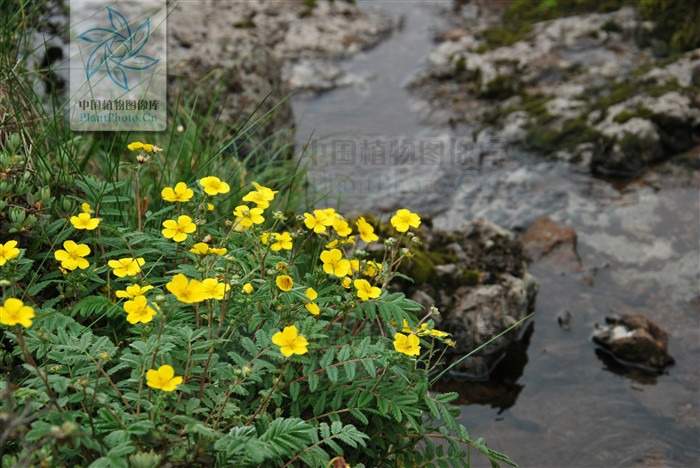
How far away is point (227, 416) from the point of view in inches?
72.4

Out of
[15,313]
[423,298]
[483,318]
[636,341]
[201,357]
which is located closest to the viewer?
[15,313]

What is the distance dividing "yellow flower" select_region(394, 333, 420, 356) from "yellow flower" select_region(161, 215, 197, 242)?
81cm

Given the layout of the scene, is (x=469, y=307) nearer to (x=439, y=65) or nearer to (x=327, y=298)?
(x=327, y=298)

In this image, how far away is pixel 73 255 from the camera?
213cm

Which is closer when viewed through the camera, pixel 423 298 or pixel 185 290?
pixel 185 290

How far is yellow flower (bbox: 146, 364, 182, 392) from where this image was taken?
5.40 feet

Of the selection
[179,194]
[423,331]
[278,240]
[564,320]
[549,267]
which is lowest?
[564,320]

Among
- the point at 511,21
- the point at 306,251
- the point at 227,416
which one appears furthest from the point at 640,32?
the point at 227,416

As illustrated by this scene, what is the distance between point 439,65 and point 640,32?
2.54 meters

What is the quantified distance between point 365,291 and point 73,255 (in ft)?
3.41

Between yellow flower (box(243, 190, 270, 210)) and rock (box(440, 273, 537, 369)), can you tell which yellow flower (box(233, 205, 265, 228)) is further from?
rock (box(440, 273, 537, 369))

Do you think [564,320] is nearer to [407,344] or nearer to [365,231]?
[365,231]

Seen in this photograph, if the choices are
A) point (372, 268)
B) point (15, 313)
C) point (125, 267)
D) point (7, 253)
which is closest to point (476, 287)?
point (372, 268)

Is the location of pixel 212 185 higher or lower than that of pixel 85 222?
higher
